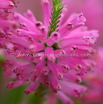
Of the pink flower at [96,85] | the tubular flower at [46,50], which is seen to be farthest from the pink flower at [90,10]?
the tubular flower at [46,50]

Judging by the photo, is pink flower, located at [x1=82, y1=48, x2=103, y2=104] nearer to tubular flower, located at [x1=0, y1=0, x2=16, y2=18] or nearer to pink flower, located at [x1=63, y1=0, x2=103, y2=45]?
pink flower, located at [x1=63, y1=0, x2=103, y2=45]

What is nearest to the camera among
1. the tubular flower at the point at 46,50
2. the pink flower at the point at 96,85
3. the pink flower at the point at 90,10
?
the tubular flower at the point at 46,50

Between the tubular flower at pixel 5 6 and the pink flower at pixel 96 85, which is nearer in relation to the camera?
the tubular flower at pixel 5 6

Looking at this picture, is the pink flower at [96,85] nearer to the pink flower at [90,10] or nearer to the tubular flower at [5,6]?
the pink flower at [90,10]

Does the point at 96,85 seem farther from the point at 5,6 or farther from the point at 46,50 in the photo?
the point at 5,6

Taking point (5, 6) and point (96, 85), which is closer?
point (5, 6)

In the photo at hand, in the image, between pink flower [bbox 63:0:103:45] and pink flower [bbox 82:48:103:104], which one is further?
pink flower [bbox 63:0:103:45]

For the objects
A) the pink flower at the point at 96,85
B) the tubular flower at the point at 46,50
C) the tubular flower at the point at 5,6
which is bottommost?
the pink flower at the point at 96,85

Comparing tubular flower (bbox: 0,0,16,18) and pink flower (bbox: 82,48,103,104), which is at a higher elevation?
tubular flower (bbox: 0,0,16,18)

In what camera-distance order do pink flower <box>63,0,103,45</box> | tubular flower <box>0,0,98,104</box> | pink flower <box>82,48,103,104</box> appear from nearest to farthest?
tubular flower <box>0,0,98,104</box> → pink flower <box>82,48,103,104</box> → pink flower <box>63,0,103,45</box>

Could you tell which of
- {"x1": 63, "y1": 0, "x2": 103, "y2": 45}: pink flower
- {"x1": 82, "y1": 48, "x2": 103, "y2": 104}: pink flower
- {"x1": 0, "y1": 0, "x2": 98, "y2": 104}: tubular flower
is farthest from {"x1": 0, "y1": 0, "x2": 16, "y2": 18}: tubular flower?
{"x1": 63, "y1": 0, "x2": 103, "y2": 45}: pink flower

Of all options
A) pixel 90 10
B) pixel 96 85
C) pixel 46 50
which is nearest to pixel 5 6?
pixel 46 50

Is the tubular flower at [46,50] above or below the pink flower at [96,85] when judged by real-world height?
above
